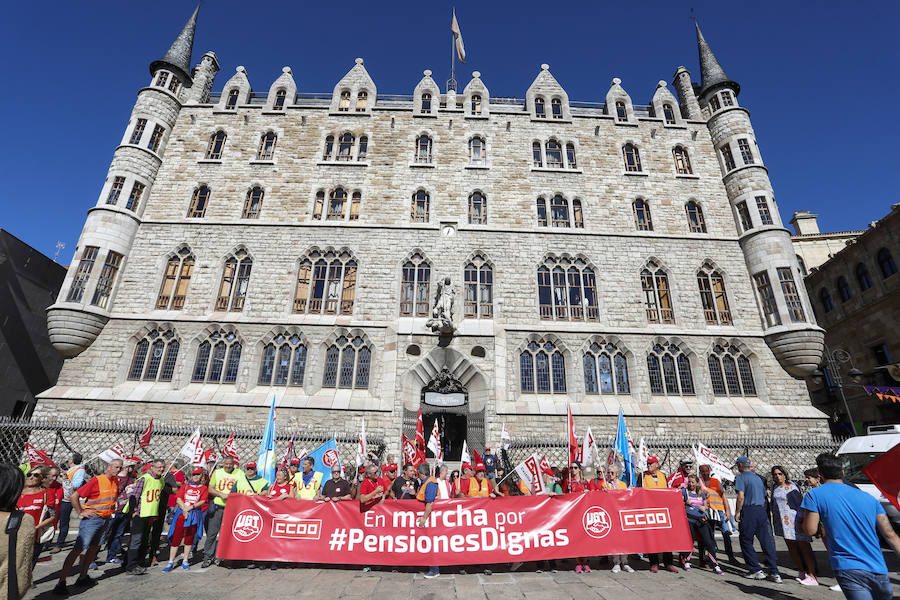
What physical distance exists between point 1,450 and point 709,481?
21.4 metres

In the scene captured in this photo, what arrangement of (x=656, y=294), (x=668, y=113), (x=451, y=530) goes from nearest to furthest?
1. (x=451, y=530)
2. (x=656, y=294)
3. (x=668, y=113)

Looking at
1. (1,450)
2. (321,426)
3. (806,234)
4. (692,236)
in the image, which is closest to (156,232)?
(1,450)

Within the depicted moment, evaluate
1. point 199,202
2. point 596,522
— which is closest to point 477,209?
point 199,202

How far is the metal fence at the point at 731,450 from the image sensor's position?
13.7 m

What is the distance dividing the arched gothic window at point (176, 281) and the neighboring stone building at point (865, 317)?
28583 mm

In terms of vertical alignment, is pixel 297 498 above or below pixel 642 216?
below

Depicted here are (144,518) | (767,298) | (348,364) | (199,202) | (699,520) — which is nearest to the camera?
(144,518)

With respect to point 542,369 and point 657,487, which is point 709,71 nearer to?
point 542,369

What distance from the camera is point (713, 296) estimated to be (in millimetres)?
17141

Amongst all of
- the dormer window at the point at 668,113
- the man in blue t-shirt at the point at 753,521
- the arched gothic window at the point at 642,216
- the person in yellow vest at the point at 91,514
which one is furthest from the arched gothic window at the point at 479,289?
the dormer window at the point at 668,113

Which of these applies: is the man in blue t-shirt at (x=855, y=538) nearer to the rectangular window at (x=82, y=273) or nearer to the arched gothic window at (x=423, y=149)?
the arched gothic window at (x=423, y=149)

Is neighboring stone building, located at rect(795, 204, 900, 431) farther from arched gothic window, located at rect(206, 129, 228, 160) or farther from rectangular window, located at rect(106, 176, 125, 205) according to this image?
rectangular window, located at rect(106, 176, 125, 205)

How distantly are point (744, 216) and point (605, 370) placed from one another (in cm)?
1020

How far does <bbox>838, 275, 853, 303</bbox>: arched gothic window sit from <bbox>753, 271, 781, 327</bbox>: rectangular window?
33.1ft
